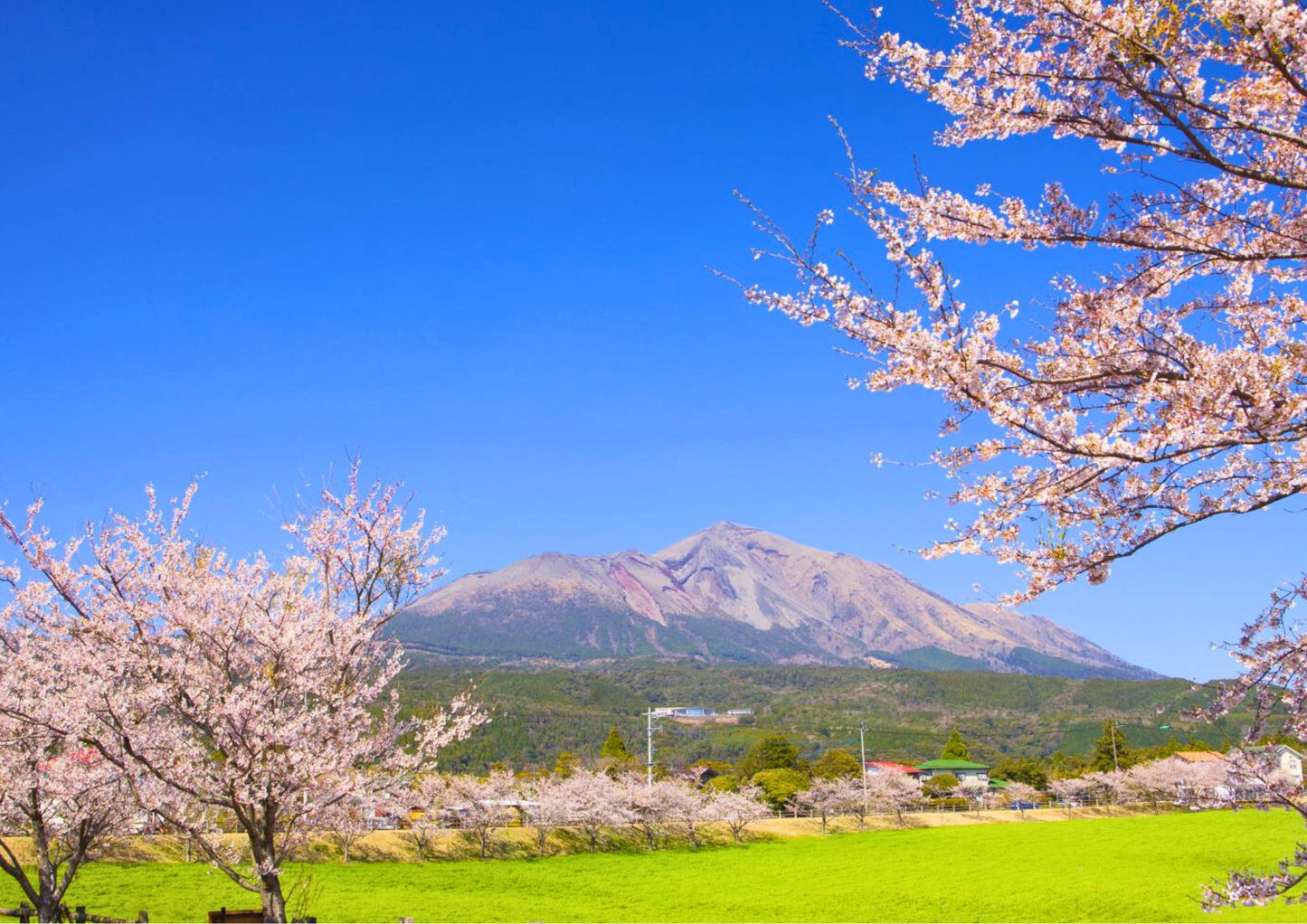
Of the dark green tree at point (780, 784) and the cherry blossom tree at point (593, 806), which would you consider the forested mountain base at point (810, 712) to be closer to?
the dark green tree at point (780, 784)

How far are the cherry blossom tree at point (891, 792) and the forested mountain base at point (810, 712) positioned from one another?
99.6 feet

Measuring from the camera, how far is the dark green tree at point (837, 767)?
69.8 meters

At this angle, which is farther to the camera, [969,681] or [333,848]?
[969,681]

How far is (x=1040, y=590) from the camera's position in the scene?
4398 millimetres

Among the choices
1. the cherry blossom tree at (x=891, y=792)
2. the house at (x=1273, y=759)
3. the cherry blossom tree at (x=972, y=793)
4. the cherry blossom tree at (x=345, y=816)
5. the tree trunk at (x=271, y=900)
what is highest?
the house at (x=1273, y=759)

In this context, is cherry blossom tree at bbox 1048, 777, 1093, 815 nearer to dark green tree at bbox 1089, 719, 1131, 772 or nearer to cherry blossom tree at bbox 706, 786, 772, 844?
dark green tree at bbox 1089, 719, 1131, 772

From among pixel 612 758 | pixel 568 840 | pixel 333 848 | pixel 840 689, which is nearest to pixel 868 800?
pixel 612 758

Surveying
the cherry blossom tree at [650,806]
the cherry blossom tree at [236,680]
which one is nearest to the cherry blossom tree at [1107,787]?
the cherry blossom tree at [650,806]

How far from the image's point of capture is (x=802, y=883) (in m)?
34.2

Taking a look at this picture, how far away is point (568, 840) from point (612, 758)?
60.8 feet

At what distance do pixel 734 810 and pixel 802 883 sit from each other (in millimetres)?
16698

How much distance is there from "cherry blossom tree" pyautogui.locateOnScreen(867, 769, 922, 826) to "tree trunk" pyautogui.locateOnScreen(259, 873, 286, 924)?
59.4m

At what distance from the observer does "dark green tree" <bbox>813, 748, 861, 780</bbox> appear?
69812 mm

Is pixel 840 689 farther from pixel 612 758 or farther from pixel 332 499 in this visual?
pixel 332 499
